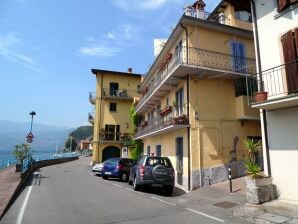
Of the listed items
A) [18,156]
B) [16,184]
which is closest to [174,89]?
[16,184]

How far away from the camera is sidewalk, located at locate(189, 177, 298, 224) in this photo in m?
8.06

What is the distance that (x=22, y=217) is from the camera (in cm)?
845

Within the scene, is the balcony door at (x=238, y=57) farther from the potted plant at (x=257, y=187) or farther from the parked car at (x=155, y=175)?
the potted plant at (x=257, y=187)

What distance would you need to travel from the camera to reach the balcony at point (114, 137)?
39.0 meters

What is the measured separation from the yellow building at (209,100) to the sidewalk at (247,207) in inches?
92.4

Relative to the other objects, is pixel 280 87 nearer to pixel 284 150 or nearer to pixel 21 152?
pixel 284 150

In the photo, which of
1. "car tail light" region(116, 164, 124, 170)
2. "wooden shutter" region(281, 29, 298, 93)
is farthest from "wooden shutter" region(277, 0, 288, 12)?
"car tail light" region(116, 164, 124, 170)

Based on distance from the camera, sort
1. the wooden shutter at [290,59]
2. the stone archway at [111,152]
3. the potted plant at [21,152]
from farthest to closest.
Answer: the stone archway at [111,152] → the potted plant at [21,152] → the wooden shutter at [290,59]

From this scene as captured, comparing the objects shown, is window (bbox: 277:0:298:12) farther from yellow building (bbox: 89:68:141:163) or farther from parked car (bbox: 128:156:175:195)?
yellow building (bbox: 89:68:141:163)

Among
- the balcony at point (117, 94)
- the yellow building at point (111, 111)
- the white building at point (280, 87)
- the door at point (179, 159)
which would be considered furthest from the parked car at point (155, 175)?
the balcony at point (117, 94)

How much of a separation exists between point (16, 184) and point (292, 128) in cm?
1273

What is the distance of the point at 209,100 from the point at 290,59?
6718 millimetres

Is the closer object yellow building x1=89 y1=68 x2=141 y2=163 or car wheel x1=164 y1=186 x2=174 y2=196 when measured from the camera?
car wheel x1=164 y1=186 x2=174 y2=196

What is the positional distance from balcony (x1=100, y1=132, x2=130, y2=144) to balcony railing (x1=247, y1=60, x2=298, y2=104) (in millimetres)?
28973
